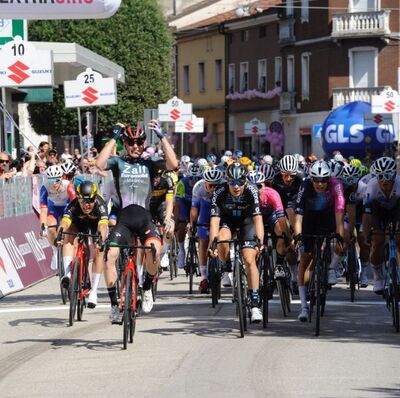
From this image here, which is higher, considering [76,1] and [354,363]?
[76,1]

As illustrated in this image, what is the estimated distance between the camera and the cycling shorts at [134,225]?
1362 cm

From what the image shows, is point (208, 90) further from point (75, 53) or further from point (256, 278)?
point (256, 278)

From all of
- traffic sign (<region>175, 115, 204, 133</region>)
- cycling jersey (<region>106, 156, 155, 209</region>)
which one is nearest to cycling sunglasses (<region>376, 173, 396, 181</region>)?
cycling jersey (<region>106, 156, 155, 209</region>)

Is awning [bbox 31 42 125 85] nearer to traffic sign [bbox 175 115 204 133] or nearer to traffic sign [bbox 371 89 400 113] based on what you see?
traffic sign [bbox 175 115 204 133]

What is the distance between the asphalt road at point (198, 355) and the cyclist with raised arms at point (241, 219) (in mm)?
601

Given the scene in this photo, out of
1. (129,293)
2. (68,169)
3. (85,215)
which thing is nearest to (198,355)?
(129,293)

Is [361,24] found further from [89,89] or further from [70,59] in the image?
[89,89]

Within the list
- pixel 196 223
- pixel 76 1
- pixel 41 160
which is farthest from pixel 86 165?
pixel 76 1

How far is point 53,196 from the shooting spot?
18.8 m

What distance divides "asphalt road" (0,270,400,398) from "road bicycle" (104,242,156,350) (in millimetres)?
210

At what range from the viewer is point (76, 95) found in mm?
26203

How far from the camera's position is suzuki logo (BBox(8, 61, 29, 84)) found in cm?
2361

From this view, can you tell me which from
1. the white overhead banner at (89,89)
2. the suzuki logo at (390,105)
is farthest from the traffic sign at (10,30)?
→ the suzuki logo at (390,105)

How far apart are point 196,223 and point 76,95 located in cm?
782
